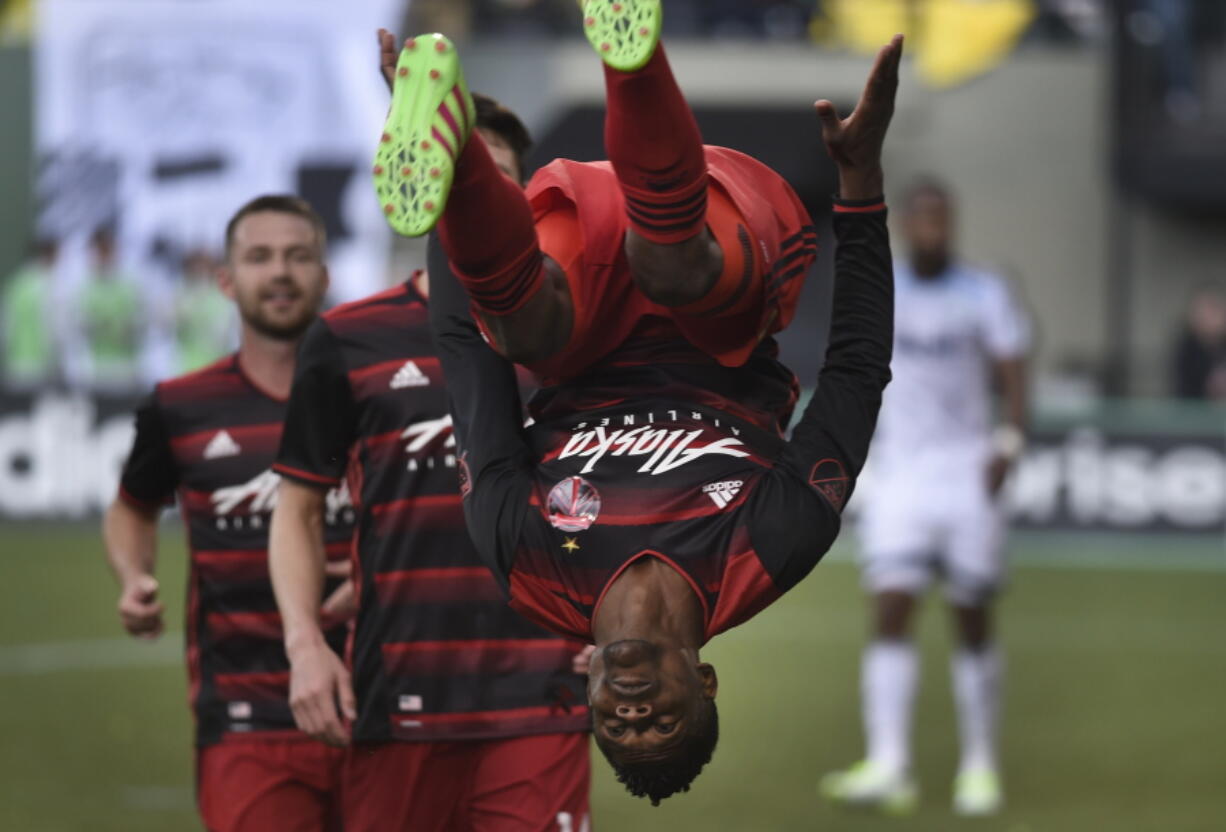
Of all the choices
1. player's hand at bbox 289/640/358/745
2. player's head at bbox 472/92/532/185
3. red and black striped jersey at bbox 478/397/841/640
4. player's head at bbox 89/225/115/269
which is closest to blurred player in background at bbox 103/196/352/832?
player's hand at bbox 289/640/358/745

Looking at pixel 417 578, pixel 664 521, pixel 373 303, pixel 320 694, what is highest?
pixel 373 303

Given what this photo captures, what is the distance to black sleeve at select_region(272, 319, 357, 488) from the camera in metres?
4.71

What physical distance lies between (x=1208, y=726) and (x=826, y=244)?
39.4 ft

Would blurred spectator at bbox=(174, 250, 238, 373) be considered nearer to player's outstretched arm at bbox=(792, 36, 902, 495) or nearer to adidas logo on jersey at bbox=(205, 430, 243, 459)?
adidas logo on jersey at bbox=(205, 430, 243, 459)

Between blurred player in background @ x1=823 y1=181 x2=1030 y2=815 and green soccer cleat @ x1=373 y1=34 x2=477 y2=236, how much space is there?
5049 millimetres

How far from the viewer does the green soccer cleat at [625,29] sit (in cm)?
362

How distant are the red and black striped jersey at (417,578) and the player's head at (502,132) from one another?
0.49 m

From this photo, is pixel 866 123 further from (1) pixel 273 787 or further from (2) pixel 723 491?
(1) pixel 273 787

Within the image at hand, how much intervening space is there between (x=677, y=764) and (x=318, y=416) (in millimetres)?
1443

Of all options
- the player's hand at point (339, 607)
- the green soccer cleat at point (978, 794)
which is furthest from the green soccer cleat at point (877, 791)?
the player's hand at point (339, 607)

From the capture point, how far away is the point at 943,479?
28.8 feet

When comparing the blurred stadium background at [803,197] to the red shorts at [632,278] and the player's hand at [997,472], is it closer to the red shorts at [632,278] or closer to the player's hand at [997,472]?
the player's hand at [997,472]

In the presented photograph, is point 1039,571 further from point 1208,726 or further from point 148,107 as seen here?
point 148,107

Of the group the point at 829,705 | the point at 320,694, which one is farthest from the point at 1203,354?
the point at 320,694
